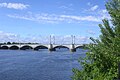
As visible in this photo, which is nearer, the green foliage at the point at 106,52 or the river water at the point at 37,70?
the green foliage at the point at 106,52

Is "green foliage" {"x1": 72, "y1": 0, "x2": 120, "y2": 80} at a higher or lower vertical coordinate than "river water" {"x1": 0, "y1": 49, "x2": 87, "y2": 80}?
higher

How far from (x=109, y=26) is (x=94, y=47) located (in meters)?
2.24

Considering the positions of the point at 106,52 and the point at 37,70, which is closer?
the point at 106,52

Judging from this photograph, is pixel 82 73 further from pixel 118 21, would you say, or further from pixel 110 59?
pixel 118 21

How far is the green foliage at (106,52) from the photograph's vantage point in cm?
2292

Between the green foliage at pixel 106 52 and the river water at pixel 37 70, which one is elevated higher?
the green foliage at pixel 106 52

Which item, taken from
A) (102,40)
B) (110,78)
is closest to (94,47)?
(102,40)

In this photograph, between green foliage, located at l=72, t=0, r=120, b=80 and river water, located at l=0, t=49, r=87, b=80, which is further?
river water, located at l=0, t=49, r=87, b=80

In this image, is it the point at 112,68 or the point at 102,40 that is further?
the point at 102,40

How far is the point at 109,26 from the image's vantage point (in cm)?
2533

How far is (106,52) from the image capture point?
23.9 metres

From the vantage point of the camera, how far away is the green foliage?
22.9 meters

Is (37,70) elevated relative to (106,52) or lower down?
lower down

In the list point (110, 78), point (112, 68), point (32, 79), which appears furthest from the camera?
point (32, 79)
